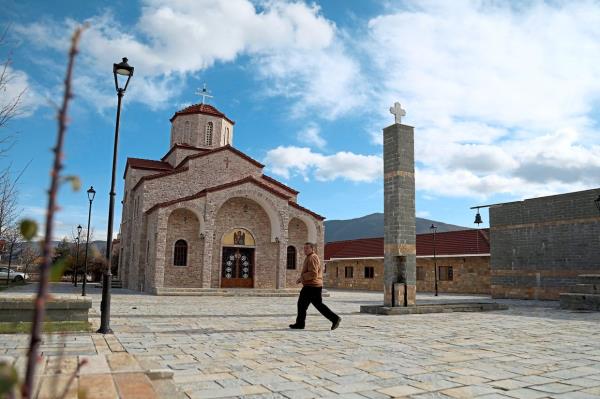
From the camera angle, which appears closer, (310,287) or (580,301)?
(310,287)

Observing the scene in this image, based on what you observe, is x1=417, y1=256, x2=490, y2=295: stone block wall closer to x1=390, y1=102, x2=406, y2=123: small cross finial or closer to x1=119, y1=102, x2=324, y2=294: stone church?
x1=119, y1=102, x2=324, y2=294: stone church

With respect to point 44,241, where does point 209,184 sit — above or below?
above

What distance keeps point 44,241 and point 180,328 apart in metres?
8.47

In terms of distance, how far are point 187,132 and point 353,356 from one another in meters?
27.7

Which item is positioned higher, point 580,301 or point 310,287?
point 310,287

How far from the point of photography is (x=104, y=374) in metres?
4.21

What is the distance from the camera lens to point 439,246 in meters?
33.5

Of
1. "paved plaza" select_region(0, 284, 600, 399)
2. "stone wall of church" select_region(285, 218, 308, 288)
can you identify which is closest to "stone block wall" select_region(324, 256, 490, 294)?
"stone wall of church" select_region(285, 218, 308, 288)

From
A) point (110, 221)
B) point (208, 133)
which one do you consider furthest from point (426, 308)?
point (208, 133)

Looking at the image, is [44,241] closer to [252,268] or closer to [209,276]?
[209,276]

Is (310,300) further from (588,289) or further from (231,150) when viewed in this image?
(231,150)

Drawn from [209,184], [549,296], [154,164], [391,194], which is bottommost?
[549,296]

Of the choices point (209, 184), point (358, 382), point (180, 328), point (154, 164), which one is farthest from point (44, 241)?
point (154, 164)

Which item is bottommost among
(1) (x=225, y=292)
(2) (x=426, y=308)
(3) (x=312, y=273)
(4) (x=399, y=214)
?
(1) (x=225, y=292)
